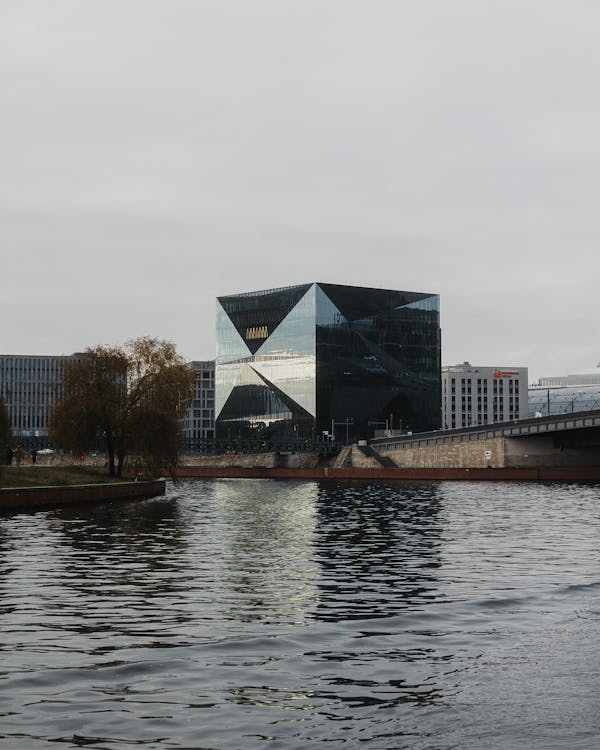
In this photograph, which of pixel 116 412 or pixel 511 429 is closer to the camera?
pixel 116 412

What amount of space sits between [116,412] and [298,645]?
7468cm

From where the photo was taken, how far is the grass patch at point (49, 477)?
73.1 meters

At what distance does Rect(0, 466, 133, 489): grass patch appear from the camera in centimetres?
7312

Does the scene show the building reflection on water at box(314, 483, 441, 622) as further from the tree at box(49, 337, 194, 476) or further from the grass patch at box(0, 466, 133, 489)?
the tree at box(49, 337, 194, 476)

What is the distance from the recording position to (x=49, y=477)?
79.8m

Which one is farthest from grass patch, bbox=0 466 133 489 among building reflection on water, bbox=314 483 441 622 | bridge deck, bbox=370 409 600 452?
bridge deck, bbox=370 409 600 452

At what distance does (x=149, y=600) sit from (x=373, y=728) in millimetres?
13334

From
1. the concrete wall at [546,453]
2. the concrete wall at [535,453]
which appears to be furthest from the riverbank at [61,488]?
the concrete wall at [546,453]

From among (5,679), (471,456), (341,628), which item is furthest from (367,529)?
(471,456)

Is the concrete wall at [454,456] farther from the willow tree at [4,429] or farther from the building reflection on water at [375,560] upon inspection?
the building reflection on water at [375,560]

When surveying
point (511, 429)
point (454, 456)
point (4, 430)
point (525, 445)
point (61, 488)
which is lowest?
point (454, 456)

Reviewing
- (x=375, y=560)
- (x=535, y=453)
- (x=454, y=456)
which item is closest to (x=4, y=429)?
(x=375, y=560)

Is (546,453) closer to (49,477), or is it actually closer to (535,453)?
(535,453)

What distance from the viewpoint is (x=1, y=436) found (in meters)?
83.9
